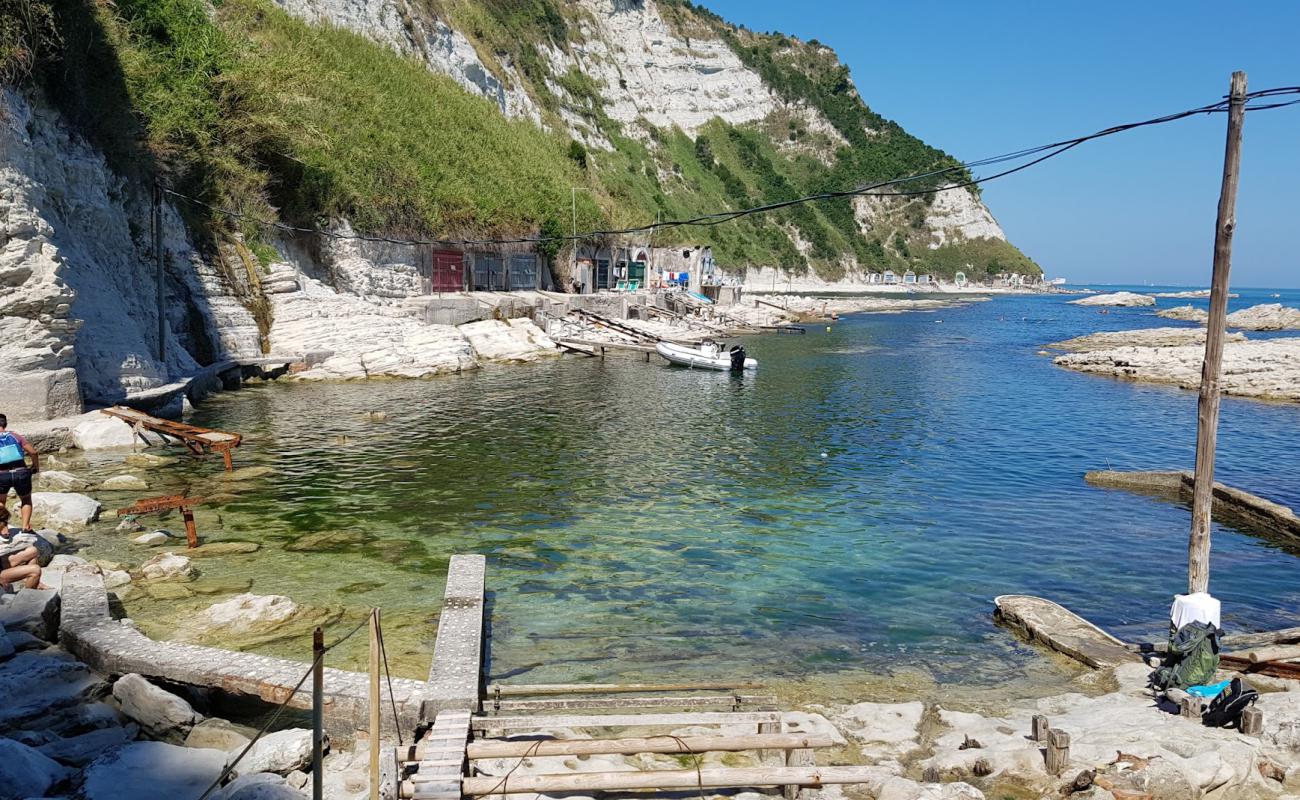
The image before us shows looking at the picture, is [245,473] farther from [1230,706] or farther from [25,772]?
[1230,706]

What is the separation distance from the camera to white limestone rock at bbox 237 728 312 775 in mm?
6895

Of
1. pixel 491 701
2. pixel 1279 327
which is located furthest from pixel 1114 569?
pixel 1279 327

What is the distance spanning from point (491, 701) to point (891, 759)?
168 inches

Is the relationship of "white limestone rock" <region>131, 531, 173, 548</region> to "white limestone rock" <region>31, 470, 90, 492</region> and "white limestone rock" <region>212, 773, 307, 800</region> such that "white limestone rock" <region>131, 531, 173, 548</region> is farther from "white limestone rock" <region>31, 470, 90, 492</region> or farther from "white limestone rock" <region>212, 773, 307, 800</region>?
"white limestone rock" <region>212, 773, 307, 800</region>

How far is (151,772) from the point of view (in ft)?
20.5

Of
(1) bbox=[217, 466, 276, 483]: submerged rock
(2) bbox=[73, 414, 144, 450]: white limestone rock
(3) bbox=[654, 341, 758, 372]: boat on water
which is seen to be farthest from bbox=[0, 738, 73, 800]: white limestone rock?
(3) bbox=[654, 341, 758, 372]: boat on water

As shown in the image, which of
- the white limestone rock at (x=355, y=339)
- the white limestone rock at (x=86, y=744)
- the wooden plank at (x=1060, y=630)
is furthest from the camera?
the white limestone rock at (x=355, y=339)

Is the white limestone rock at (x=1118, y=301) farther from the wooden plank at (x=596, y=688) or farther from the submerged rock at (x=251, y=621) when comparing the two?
the submerged rock at (x=251, y=621)

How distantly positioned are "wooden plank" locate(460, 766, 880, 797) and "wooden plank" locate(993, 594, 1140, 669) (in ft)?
19.1

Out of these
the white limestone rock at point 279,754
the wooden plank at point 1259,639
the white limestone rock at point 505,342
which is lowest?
the wooden plank at point 1259,639

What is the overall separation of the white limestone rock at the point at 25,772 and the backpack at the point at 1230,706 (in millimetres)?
10769

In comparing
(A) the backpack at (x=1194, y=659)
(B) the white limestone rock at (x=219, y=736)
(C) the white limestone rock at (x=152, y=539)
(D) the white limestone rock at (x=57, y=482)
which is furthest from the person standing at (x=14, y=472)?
(A) the backpack at (x=1194, y=659)

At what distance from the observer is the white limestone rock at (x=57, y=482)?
16875 millimetres

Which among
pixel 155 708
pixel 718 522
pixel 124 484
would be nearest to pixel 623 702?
pixel 155 708
